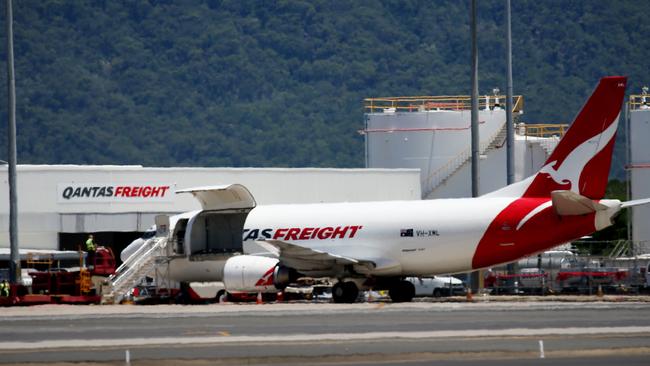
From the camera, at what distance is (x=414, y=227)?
45.2 m

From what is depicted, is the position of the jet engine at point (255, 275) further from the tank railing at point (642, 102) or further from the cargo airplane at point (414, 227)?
the tank railing at point (642, 102)

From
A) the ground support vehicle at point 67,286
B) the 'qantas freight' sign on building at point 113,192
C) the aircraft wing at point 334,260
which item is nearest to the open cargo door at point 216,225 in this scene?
the ground support vehicle at point 67,286

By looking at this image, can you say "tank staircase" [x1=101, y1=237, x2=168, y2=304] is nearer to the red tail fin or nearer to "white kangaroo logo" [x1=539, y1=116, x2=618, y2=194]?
the red tail fin

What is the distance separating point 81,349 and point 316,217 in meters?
18.5

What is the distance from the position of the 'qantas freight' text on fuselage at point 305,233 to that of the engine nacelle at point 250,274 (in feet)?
3.24

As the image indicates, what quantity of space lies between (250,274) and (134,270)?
5.33m

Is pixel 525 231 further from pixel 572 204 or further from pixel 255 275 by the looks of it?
pixel 255 275

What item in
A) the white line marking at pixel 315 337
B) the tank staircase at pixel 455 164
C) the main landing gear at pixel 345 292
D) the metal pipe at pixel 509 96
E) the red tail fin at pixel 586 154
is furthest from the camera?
the tank staircase at pixel 455 164

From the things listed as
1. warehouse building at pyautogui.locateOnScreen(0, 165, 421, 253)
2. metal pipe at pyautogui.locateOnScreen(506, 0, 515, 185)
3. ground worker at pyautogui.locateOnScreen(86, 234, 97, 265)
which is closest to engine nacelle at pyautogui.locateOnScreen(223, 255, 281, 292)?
ground worker at pyautogui.locateOnScreen(86, 234, 97, 265)

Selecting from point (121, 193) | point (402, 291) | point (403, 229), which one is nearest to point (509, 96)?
point (402, 291)

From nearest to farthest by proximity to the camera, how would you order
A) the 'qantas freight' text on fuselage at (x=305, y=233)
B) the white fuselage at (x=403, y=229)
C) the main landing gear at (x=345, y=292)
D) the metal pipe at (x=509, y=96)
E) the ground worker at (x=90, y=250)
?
1. the white fuselage at (x=403, y=229)
2. the main landing gear at (x=345, y=292)
3. the 'qantas freight' text on fuselage at (x=305, y=233)
4. the ground worker at (x=90, y=250)
5. the metal pipe at (x=509, y=96)

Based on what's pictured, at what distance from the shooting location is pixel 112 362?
27297 mm

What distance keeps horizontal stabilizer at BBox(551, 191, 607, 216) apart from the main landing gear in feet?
24.8

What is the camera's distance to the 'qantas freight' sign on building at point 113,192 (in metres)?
61.1
